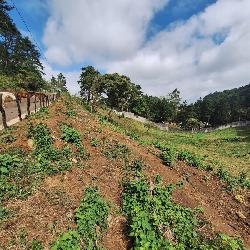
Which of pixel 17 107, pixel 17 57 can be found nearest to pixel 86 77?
pixel 17 57

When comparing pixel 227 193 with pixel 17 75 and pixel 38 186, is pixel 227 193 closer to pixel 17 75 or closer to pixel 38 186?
pixel 38 186

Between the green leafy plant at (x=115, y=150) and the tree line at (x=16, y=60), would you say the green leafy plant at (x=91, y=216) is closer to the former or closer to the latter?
the green leafy plant at (x=115, y=150)

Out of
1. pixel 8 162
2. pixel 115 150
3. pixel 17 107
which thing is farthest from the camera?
pixel 17 107

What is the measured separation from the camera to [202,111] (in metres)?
129

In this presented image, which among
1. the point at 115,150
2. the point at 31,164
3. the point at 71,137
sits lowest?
the point at 115,150

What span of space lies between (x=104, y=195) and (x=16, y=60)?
72153 mm

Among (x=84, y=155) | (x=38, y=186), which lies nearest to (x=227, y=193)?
(x=84, y=155)

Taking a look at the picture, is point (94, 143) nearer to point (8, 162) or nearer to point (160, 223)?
point (8, 162)

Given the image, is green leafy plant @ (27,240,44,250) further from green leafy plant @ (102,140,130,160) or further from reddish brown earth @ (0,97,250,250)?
green leafy plant @ (102,140,130,160)

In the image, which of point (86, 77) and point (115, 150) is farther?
point (86, 77)

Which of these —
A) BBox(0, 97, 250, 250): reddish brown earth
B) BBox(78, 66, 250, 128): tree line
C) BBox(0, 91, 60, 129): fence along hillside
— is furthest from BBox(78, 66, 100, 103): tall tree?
BBox(0, 97, 250, 250): reddish brown earth

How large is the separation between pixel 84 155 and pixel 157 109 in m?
106

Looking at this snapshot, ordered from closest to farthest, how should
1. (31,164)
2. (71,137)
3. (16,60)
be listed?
(31,164) → (71,137) → (16,60)

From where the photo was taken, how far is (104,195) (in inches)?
514
